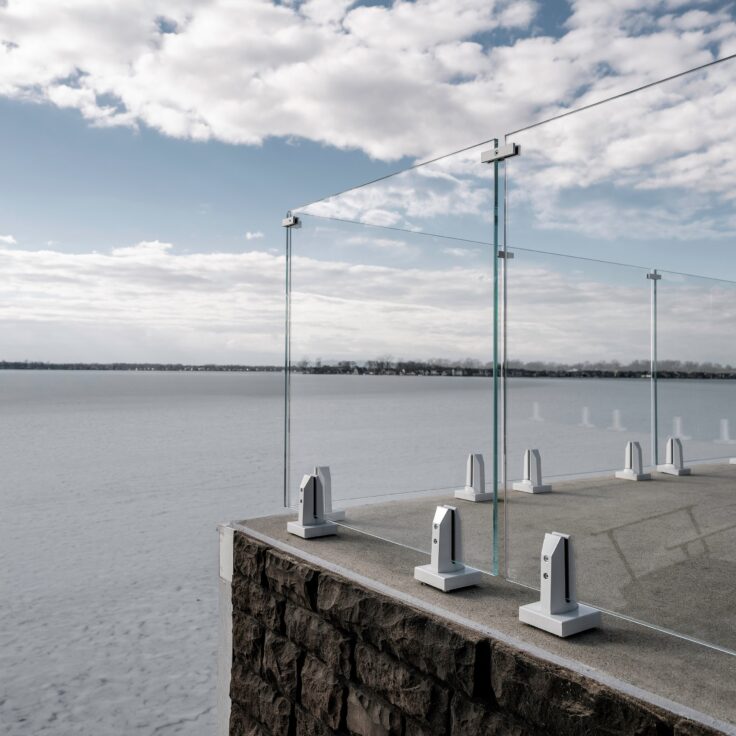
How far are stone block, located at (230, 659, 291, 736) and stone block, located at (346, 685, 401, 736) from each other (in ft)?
1.56

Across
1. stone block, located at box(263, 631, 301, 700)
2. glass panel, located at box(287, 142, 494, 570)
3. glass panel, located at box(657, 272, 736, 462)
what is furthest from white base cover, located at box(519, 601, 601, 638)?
stone block, located at box(263, 631, 301, 700)

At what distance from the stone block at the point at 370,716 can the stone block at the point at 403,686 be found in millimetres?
33

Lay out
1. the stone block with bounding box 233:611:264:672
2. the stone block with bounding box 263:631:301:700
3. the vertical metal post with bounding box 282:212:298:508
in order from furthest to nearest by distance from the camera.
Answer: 1. the vertical metal post with bounding box 282:212:298:508
2. the stone block with bounding box 233:611:264:672
3. the stone block with bounding box 263:631:301:700

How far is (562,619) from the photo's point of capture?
201cm

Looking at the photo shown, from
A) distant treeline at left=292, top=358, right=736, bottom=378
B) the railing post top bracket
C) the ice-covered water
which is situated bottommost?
the ice-covered water

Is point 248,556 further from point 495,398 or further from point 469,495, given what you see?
point 495,398

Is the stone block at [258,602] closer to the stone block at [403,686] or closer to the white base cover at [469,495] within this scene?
the stone block at [403,686]

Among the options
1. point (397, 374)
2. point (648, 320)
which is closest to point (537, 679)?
point (648, 320)

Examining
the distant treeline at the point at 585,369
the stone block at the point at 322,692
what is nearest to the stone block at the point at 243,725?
the stone block at the point at 322,692

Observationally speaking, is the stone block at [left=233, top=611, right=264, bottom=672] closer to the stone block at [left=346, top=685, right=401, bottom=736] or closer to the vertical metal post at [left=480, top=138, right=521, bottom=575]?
the stone block at [left=346, top=685, right=401, bottom=736]

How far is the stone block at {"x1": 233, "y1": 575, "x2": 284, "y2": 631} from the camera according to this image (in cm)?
297

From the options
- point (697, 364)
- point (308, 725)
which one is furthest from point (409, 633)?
point (697, 364)

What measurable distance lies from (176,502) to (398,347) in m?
12.7

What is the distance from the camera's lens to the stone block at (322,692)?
8.45ft
